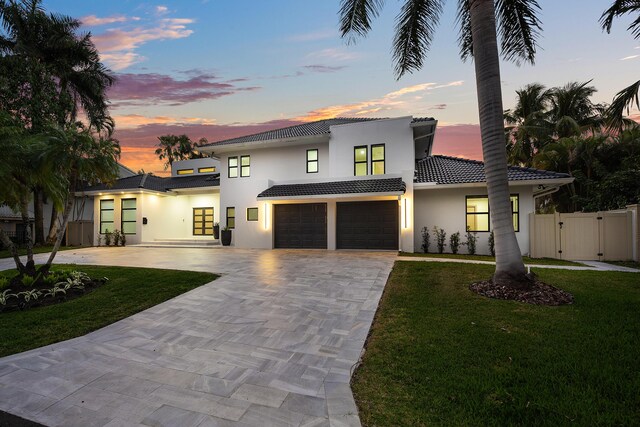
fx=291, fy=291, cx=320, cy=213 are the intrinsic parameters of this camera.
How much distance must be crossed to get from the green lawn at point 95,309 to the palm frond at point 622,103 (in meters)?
11.2

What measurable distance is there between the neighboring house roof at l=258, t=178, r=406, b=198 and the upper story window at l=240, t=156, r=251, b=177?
2.13m

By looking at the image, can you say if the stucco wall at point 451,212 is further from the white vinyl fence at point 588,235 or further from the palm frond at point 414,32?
the palm frond at point 414,32

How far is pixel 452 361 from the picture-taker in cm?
334

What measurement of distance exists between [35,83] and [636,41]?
23.7 metres

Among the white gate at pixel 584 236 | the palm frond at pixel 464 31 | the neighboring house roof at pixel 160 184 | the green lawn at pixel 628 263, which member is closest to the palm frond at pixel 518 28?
the palm frond at pixel 464 31

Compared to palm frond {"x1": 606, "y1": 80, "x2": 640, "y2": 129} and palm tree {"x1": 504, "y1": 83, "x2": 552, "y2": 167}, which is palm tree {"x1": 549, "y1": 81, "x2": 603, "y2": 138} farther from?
palm frond {"x1": 606, "y1": 80, "x2": 640, "y2": 129}

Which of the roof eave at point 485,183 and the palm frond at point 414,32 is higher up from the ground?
the palm frond at point 414,32

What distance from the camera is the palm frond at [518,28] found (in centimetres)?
732

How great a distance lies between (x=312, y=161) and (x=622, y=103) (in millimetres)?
11727

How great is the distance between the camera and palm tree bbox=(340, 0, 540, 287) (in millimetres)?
6125

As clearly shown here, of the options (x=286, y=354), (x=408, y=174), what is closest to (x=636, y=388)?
(x=286, y=354)

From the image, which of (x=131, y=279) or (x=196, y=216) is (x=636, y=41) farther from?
(x=196, y=216)

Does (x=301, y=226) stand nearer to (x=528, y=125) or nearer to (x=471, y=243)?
(x=471, y=243)

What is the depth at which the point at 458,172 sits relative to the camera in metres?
13.9
